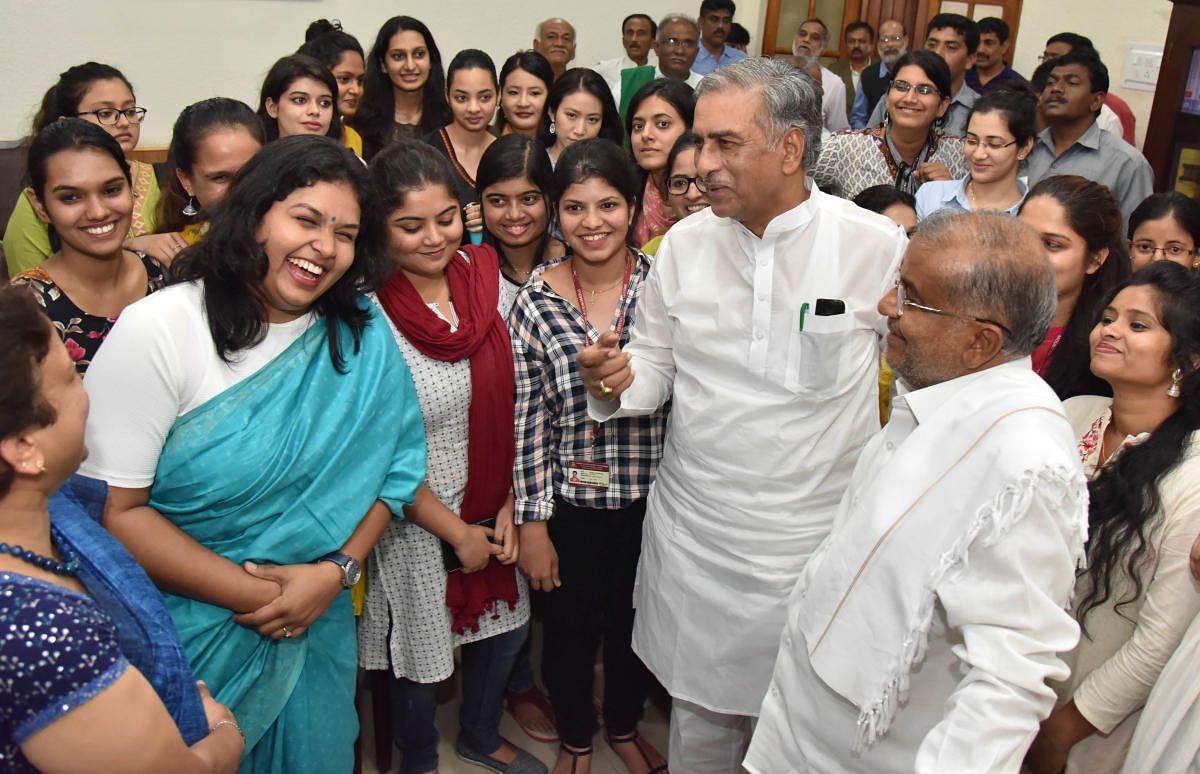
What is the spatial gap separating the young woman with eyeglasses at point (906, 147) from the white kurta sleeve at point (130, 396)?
8.50 ft

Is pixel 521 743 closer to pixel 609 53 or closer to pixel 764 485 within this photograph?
pixel 764 485

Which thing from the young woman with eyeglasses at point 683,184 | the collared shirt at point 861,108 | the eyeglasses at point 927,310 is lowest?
the eyeglasses at point 927,310

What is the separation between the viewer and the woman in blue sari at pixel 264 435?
4.86 feet

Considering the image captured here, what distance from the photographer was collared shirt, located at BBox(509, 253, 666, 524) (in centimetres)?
213

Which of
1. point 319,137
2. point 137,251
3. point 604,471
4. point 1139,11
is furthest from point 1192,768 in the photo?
point 1139,11

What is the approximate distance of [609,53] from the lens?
266 inches

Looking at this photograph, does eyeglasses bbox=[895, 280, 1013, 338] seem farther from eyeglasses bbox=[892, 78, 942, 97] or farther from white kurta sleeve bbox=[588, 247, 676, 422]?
eyeglasses bbox=[892, 78, 942, 97]

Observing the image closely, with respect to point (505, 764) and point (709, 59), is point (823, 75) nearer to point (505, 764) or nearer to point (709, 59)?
point (709, 59)

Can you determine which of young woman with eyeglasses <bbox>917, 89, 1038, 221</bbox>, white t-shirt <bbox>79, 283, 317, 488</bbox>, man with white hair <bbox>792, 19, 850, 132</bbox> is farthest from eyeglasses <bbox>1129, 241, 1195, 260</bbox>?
man with white hair <bbox>792, 19, 850, 132</bbox>

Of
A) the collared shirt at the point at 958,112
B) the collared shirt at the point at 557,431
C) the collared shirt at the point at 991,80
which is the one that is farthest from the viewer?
the collared shirt at the point at 991,80

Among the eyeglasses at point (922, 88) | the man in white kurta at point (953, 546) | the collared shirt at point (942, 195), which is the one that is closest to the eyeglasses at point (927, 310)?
the man in white kurta at point (953, 546)

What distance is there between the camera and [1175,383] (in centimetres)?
172

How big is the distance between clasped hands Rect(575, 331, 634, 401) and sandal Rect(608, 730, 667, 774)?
1.12 m

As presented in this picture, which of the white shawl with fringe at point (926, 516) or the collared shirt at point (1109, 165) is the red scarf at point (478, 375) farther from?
the collared shirt at point (1109, 165)
